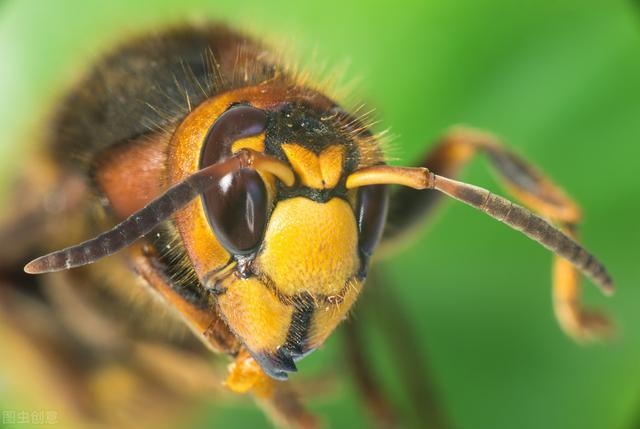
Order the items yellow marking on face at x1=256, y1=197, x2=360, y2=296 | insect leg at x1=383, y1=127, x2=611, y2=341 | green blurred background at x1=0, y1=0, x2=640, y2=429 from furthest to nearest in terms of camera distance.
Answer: green blurred background at x1=0, y1=0, x2=640, y2=429 → insect leg at x1=383, y1=127, x2=611, y2=341 → yellow marking on face at x1=256, y1=197, x2=360, y2=296

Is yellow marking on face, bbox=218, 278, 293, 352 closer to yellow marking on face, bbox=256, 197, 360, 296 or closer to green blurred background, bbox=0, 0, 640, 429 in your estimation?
yellow marking on face, bbox=256, 197, 360, 296

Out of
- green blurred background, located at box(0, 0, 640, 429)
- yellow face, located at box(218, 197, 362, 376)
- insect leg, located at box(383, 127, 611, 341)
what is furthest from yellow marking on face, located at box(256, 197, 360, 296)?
green blurred background, located at box(0, 0, 640, 429)

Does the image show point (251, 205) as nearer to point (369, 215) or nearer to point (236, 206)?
point (236, 206)

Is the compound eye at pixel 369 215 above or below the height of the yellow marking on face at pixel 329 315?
above

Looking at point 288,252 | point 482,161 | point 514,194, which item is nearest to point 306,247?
point 288,252

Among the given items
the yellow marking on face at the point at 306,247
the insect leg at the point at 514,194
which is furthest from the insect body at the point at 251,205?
the insect leg at the point at 514,194

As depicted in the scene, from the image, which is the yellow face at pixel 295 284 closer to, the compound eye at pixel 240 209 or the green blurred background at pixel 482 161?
the compound eye at pixel 240 209
